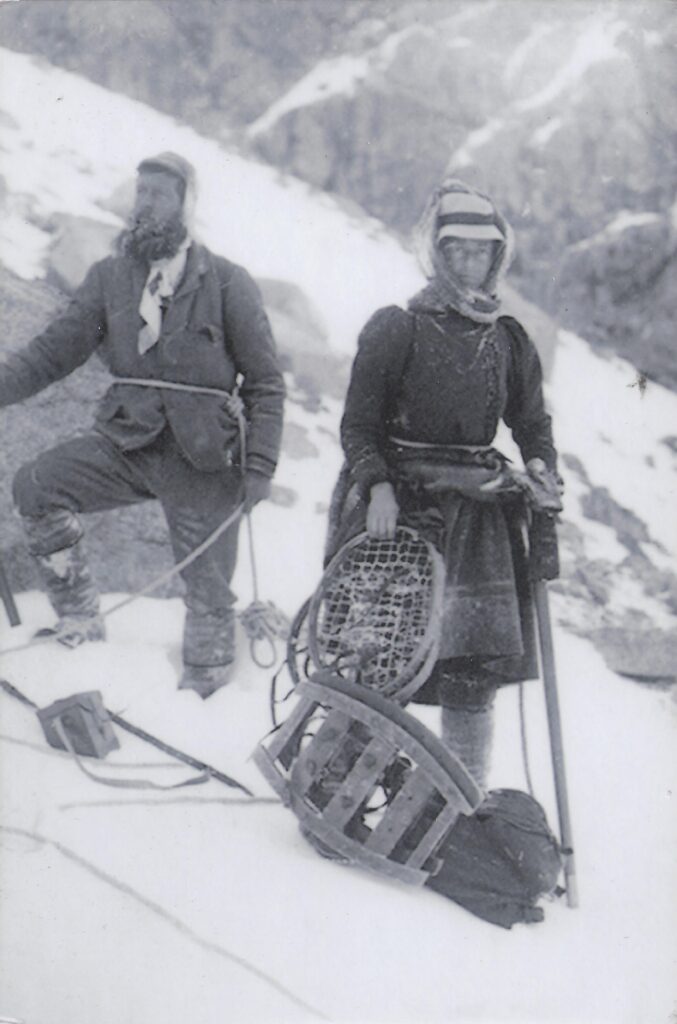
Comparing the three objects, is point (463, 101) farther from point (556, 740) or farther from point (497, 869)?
point (497, 869)

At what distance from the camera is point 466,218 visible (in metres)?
2.81

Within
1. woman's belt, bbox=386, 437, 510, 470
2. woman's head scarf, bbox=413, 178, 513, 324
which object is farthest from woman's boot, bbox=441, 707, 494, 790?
woman's head scarf, bbox=413, 178, 513, 324

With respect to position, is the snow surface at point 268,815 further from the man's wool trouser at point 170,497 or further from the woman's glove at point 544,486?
the woman's glove at point 544,486

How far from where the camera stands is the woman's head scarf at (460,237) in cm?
282

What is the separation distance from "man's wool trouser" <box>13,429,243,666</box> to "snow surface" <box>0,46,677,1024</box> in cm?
16

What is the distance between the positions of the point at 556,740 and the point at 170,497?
139 centimetres

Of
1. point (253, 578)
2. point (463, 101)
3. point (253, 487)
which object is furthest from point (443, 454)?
point (463, 101)

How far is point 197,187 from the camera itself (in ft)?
10.8

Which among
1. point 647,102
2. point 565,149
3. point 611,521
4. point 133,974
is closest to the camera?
point 133,974

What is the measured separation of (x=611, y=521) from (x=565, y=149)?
82.7 inches

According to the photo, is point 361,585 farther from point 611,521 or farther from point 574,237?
point 574,237

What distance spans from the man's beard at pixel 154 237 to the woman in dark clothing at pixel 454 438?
2.45 feet

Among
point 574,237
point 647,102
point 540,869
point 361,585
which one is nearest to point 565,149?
point 574,237

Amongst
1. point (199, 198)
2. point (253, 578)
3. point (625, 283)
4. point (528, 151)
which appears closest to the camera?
point (199, 198)
